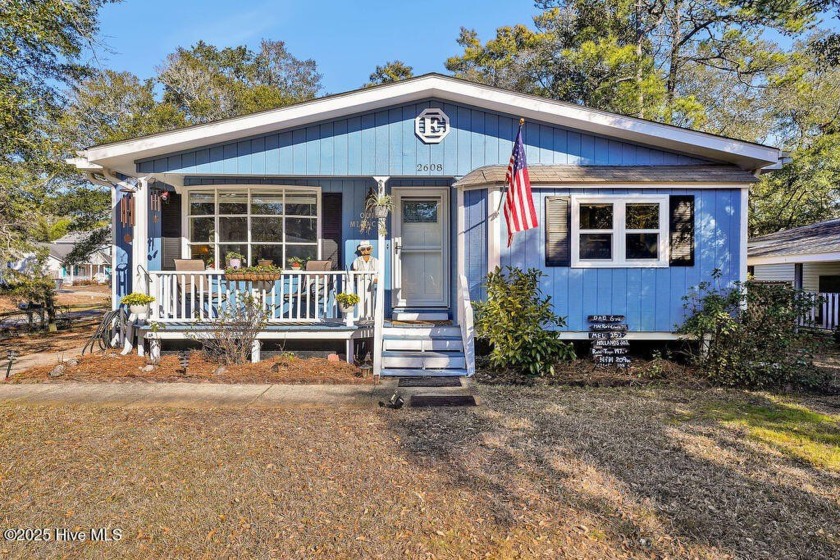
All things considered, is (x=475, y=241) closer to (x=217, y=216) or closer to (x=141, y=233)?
(x=217, y=216)

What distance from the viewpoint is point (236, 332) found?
680cm

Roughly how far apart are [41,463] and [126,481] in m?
0.87

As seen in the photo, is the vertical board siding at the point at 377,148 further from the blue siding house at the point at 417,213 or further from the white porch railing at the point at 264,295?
the white porch railing at the point at 264,295

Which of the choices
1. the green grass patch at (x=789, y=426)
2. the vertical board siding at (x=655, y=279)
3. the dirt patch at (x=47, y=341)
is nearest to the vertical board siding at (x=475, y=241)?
the vertical board siding at (x=655, y=279)

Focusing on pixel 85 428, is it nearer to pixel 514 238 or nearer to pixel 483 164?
pixel 514 238

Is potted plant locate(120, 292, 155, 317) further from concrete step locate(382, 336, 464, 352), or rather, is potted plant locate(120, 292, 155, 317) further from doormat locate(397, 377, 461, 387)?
doormat locate(397, 377, 461, 387)

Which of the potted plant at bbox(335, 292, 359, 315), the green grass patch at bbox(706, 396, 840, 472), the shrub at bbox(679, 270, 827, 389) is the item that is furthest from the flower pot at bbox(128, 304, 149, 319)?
the shrub at bbox(679, 270, 827, 389)

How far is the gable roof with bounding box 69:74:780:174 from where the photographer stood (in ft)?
22.7

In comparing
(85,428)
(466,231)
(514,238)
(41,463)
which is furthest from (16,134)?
(514,238)

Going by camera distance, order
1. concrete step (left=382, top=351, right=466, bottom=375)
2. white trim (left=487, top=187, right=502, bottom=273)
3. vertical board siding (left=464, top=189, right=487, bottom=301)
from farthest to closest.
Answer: vertical board siding (left=464, top=189, right=487, bottom=301) → white trim (left=487, top=187, right=502, bottom=273) → concrete step (left=382, top=351, right=466, bottom=375)

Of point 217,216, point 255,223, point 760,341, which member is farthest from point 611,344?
point 217,216

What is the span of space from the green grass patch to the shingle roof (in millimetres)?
7298

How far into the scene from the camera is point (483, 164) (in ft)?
24.3

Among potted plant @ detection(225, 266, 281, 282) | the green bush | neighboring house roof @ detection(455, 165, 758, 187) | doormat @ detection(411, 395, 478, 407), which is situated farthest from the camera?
potted plant @ detection(225, 266, 281, 282)
